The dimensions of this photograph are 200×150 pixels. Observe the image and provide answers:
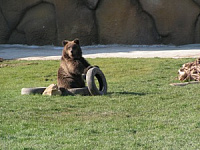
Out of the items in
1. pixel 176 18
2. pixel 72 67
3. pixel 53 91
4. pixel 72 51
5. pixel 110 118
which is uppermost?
pixel 110 118

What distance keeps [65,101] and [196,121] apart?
9.60ft

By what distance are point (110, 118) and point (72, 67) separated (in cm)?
312

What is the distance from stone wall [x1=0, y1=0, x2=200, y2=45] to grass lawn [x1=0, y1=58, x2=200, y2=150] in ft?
25.0

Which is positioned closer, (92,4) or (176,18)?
(176,18)

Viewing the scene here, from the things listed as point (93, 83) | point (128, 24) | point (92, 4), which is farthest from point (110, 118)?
point (92, 4)

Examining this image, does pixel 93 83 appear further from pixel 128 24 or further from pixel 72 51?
pixel 128 24

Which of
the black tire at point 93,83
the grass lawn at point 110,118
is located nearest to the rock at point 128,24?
the grass lawn at point 110,118

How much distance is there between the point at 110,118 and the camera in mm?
8266

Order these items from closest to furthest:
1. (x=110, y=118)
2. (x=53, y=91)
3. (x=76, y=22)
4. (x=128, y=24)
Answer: (x=110, y=118) → (x=53, y=91) → (x=128, y=24) → (x=76, y=22)

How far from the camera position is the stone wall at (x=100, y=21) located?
2083cm

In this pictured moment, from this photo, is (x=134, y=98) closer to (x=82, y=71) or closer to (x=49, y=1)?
(x=82, y=71)

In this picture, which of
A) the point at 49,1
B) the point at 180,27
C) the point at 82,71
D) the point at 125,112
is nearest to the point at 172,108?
the point at 125,112

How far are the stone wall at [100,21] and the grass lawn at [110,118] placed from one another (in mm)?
7631

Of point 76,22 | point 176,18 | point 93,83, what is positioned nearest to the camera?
point 93,83
